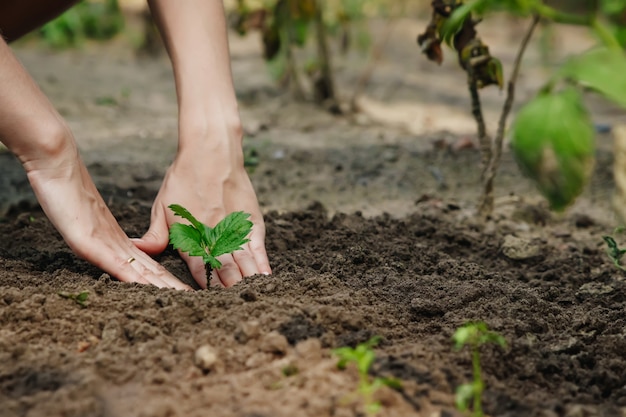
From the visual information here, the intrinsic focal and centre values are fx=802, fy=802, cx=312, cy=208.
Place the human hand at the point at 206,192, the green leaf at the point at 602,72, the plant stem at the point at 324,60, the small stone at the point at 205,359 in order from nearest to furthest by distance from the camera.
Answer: the green leaf at the point at 602,72 < the small stone at the point at 205,359 < the human hand at the point at 206,192 < the plant stem at the point at 324,60

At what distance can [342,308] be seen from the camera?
5.43ft

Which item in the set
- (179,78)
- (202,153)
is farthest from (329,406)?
(179,78)

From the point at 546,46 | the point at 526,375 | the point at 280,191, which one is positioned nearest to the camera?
the point at 526,375

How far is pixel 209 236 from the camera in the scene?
1916 millimetres

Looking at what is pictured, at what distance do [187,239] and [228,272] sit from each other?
19 centimetres

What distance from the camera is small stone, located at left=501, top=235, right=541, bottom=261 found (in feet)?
7.66

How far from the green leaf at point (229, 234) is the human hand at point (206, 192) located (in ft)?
0.57

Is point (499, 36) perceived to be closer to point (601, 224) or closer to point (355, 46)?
point (355, 46)

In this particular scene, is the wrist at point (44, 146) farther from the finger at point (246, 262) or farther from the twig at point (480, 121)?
the twig at point (480, 121)

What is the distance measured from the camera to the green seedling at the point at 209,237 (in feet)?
6.10

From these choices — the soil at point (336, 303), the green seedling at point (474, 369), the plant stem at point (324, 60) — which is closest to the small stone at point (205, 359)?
the soil at point (336, 303)

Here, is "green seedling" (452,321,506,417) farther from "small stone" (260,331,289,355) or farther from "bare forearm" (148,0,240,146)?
"bare forearm" (148,0,240,146)

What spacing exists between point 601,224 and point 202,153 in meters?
1.43

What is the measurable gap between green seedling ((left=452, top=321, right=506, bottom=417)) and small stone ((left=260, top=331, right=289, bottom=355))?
0.31 m
